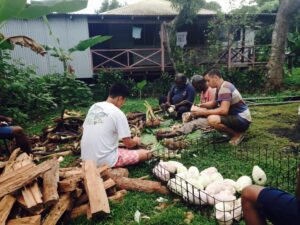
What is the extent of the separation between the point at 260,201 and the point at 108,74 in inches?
438

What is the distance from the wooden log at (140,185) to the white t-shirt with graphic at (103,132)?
0.44m

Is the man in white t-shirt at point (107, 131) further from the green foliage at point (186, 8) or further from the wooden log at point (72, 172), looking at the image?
the green foliage at point (186, 8)

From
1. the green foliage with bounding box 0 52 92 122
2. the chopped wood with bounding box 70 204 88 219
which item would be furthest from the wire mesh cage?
the green foliage with bounding box 0 52 92 122

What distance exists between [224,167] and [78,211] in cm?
223

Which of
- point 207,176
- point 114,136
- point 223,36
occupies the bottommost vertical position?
point 207,176

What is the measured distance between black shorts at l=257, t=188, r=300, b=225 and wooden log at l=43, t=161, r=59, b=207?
1880mm

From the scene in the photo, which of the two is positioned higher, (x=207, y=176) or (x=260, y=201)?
(x=260, y=201)

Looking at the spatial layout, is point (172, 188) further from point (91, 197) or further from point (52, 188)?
point (52, 188)

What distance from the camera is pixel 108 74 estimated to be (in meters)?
12.8

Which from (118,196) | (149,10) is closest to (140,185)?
(118,196)

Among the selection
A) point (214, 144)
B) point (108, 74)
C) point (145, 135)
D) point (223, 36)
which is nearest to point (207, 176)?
point (214, 144)

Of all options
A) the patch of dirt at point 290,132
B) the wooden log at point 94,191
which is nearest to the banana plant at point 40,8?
the wooden log at point 94,191

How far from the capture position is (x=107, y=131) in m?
4.03

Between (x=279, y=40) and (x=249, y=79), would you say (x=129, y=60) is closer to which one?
(x=249, y=79)
